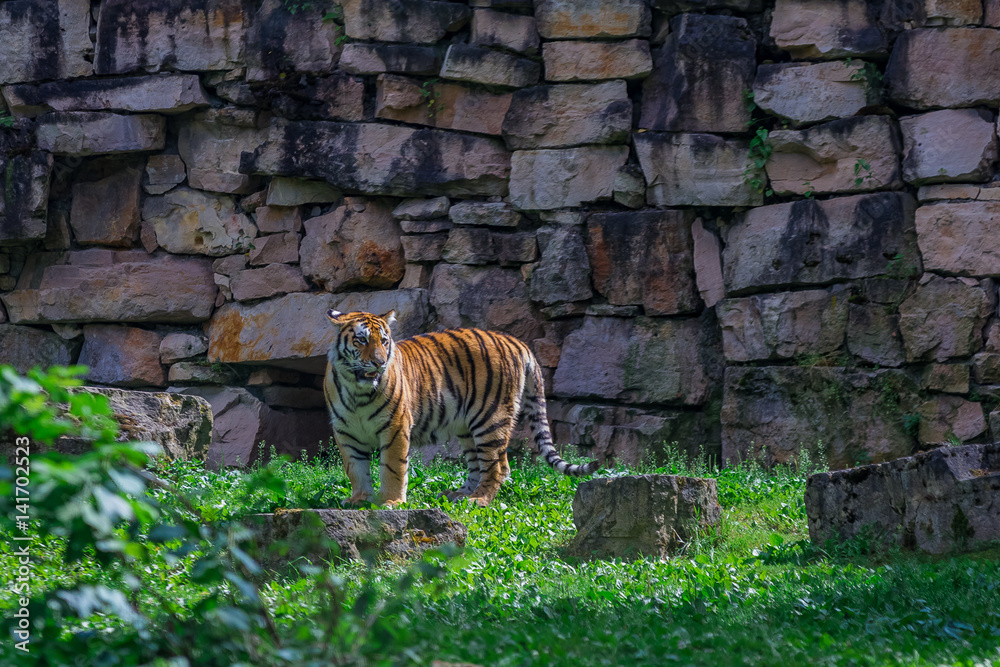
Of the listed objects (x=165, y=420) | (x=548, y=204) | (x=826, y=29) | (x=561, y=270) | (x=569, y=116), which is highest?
(x=826, y=29)

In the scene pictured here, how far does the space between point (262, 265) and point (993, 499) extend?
7.86 m

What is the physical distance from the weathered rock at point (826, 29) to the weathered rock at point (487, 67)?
8.29 ft

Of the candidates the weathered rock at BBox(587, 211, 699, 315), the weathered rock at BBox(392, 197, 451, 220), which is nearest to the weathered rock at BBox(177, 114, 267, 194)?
the weathered rock at BBox(392, 197, 451, 220)

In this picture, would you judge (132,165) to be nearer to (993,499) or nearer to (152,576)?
(152,576)

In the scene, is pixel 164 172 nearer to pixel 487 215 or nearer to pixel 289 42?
pixel 289 42

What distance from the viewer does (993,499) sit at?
4.95 meters

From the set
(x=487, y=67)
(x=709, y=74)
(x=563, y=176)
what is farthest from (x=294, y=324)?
(x=709, y=74)

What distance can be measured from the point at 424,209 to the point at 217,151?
255 centimetres

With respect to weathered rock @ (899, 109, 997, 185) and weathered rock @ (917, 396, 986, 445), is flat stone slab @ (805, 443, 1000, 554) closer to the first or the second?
weathered rock @ (917, 396, 986, 445)

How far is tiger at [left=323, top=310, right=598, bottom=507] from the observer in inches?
258

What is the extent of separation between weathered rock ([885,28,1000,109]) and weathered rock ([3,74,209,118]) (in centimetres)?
723

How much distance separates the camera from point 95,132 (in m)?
10.5

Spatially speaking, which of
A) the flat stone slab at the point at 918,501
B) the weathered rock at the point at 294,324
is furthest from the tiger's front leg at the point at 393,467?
the weathered rock at the point at 294,324

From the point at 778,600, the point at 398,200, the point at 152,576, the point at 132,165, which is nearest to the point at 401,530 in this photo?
the point at 152,576
